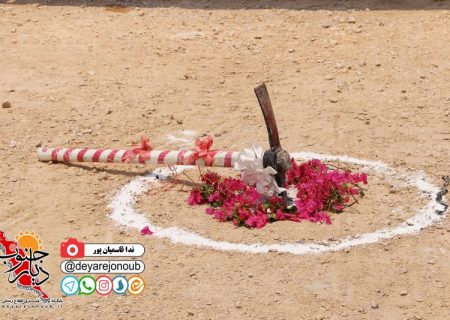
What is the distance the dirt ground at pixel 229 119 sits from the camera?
6863mm

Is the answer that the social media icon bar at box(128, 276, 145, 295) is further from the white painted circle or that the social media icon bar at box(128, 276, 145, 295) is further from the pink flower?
the pink flower

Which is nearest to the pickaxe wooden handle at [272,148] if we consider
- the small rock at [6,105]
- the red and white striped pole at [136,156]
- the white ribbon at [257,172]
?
the white ribbon at [257,172]

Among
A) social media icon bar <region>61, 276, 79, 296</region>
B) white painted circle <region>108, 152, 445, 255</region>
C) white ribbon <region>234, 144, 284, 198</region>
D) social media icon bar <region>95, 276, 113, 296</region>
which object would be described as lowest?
social media icon bar <region>61, 276, 79, 296</region>

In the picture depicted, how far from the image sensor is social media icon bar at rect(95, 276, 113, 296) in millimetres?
6979

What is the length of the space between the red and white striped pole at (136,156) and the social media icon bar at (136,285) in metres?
1.59

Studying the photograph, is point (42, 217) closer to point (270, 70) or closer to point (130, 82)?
point (130, 82)

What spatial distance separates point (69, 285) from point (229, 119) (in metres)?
3.59

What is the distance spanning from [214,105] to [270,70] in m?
1.21

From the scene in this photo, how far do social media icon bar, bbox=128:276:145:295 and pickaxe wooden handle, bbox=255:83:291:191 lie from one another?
1.57 m

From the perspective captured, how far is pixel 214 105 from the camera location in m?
10.6

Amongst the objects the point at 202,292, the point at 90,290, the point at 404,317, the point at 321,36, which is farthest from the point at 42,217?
the point at 321,36

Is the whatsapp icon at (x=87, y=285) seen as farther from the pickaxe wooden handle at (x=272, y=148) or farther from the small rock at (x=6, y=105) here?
the small rock at (x=6, y=105)

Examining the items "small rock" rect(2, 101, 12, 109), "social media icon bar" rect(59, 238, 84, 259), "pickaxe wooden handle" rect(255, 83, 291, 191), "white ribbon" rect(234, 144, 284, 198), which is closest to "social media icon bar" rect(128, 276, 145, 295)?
"social media icon bar" rect(59, 238, 84, 259)

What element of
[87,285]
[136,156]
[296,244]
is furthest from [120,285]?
[136,156]
